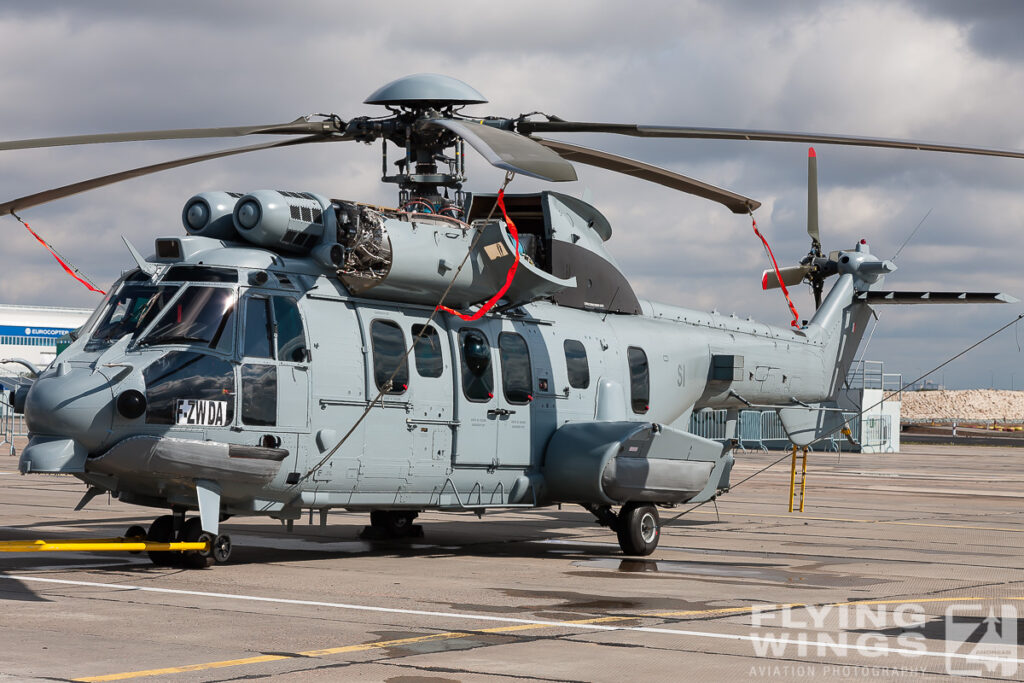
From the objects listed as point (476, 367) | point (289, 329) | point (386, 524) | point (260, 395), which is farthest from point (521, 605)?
point (386, 524)

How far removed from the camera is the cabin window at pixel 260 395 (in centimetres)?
1195

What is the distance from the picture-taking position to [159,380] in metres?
11.5

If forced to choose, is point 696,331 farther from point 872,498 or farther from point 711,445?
point 872,498

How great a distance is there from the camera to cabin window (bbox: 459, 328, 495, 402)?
1416 cm

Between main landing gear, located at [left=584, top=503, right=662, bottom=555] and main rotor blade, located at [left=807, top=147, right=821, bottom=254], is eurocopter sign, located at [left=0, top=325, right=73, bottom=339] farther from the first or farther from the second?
main landing gear, located at [left=584, top=503, right=662, bottom=555]

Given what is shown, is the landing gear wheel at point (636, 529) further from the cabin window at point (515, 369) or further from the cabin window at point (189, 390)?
the cabin window at point (189, 390)

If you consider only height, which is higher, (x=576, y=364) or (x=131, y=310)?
(x=131, y=310)

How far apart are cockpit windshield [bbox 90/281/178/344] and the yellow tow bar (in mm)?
2039

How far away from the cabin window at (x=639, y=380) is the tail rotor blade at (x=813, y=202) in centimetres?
625

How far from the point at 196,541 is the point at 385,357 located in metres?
2.79

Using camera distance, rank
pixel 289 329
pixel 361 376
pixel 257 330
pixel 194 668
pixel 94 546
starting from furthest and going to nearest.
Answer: pixel 361 376 → pixel 289 329 → pixel 257 330 → pixel 94 546 → pixel 194 668

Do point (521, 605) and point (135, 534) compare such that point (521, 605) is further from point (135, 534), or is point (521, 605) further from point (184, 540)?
point (135, 534)

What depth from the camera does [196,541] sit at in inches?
478

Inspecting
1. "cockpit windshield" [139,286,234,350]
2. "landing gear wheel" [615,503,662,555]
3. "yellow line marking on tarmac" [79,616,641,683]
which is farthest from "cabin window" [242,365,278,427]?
"landing gear wheel" [615,503,662,555]
